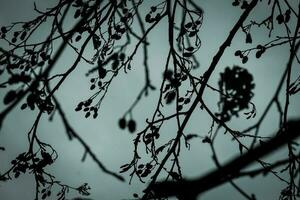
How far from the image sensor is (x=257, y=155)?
592mm

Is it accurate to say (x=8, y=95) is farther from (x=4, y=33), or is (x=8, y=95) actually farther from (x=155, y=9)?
(x=4, y=33)

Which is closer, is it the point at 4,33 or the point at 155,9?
the point at 155,9

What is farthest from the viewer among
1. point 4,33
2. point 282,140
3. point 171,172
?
point 4,33

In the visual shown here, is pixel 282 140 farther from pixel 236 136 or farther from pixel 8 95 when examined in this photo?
pixel 236 136

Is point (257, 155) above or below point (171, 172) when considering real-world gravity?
below

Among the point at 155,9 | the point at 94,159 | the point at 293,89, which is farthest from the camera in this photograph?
the point at 155,9

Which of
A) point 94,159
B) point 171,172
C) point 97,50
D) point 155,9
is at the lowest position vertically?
point 94,159

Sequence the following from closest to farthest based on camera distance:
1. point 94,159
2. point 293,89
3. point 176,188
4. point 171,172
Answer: point 176,188, point 94,159, point 293,89, point 171,172

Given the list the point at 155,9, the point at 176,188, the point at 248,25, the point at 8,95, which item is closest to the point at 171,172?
the point at 155,9

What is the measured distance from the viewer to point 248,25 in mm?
4785

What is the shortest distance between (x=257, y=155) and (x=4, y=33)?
5.07 meters

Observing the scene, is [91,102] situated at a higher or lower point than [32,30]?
lower

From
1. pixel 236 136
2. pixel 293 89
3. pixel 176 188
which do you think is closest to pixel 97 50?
→ pixel 236 136

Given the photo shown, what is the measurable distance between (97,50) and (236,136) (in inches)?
94.3
